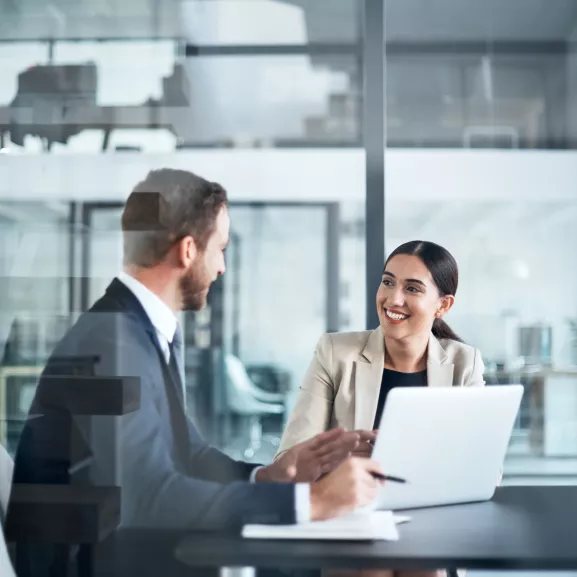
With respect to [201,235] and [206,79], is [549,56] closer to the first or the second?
[206,79]

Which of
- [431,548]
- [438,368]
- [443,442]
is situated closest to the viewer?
[431,548]

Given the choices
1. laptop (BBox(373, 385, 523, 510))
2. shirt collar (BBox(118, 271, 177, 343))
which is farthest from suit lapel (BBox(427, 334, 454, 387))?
shirt collar (BBox(118, 271, 177, 343))

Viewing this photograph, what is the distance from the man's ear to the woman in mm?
553

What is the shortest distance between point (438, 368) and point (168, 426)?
37.1 inches

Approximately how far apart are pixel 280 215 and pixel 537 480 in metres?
1.62

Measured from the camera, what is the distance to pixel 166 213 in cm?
309

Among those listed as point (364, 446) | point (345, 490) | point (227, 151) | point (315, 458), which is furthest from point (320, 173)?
point (345, 490)

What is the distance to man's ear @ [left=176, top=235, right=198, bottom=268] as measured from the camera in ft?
9.62

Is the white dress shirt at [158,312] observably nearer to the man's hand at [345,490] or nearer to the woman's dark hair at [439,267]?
the man's hand at [345,490]

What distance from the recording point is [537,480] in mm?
3586

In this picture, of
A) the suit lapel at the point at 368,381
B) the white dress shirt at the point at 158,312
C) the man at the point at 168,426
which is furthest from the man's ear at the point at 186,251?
the suit lapel at the point at 368,381

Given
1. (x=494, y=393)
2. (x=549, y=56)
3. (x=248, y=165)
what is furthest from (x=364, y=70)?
(x=494, y=393)

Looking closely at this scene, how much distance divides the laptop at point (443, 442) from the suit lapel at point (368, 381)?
79cm

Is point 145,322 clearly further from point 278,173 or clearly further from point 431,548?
point 431,548
